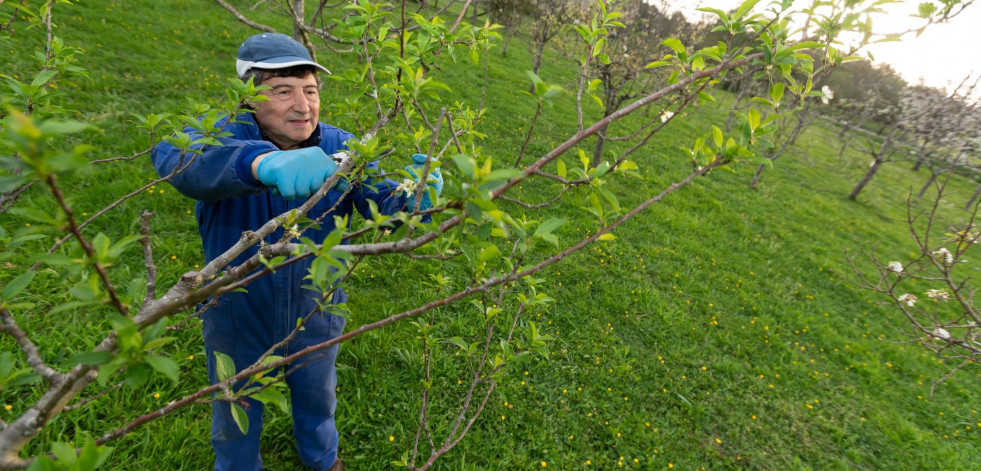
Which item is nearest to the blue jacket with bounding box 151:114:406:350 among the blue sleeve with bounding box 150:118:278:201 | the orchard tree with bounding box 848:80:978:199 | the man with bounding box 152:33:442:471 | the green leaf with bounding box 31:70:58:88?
the man with bounding box 152:33:442:471

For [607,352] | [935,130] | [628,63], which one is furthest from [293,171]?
[935,130]

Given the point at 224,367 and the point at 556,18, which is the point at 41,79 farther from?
the point at 556,18

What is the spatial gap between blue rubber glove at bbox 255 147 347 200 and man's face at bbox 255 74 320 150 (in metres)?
0.55

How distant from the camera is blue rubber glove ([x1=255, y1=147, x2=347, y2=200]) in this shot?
1.36 m

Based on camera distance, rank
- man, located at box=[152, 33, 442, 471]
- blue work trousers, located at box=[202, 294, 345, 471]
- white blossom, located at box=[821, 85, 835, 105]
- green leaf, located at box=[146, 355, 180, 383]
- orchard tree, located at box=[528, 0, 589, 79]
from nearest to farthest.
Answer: green leaf, located at box=[146, 355, 180, 383], man, located at box=[152, 33, 442, 471], white blossom, located at box=[821, 85, 835, 105], blue work trousers, located at box=[202, 294, 345, 471], orchard tree, located at box=[528, 0, 589, 79]

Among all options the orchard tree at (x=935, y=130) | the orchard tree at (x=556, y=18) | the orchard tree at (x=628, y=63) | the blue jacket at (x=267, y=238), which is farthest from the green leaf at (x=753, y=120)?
the orchard tree at (x=935, y=130)

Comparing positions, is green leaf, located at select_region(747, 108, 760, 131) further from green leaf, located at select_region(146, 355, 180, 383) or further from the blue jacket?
green leaf, located at select_region(146, 355, 180, 383)

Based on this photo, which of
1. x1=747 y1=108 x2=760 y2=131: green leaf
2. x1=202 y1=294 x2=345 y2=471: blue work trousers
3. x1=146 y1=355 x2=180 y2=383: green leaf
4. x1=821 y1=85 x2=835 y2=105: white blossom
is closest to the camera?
x1=146 y1=355 x2=180 y2=383: green leaf

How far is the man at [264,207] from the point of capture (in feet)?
5.13

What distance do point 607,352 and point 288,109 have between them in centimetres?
380

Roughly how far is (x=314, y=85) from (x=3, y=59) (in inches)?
289

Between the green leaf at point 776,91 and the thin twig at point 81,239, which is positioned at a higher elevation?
the green leaf at point 776,91

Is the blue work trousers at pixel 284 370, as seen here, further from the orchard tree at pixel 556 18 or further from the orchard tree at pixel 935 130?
the orchard tree at pixel 935 130

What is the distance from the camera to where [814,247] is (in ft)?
26.9
